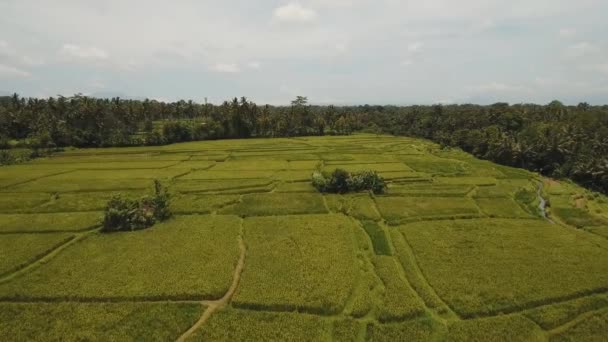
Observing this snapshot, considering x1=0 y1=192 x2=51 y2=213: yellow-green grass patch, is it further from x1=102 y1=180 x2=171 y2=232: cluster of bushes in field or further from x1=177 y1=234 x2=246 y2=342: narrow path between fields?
x1=177 y1=234 x2=246 y2=342: narrow path between fields

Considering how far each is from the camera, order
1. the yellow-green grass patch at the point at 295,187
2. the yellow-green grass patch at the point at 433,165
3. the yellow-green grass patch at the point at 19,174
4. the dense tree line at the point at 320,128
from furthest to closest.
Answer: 1. the dense tree line at the point at 320,128
2. the yellow-green grass patch at the point at 433,165
3. the yellow-green grass patch at the point at 19,174
4. the yellow-green grass patch at the point at 295,187

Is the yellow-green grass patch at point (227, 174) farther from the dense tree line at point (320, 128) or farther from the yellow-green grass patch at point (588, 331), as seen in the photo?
the dense tree line at point (320, 128)

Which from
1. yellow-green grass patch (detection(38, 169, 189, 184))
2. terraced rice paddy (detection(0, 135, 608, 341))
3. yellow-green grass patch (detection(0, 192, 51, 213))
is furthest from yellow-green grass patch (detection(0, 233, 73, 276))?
yellow-green grass patch (detection(38, 169, 189, 184))

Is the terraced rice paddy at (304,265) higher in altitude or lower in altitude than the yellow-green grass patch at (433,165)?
lower

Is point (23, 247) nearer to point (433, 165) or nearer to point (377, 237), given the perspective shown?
point (377, 237)

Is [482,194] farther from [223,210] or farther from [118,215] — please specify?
[118,215]

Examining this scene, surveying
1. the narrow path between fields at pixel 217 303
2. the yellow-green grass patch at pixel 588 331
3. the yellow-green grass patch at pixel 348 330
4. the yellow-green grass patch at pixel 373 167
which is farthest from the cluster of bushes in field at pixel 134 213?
the yellow-green grass patch at pixel 588 331
